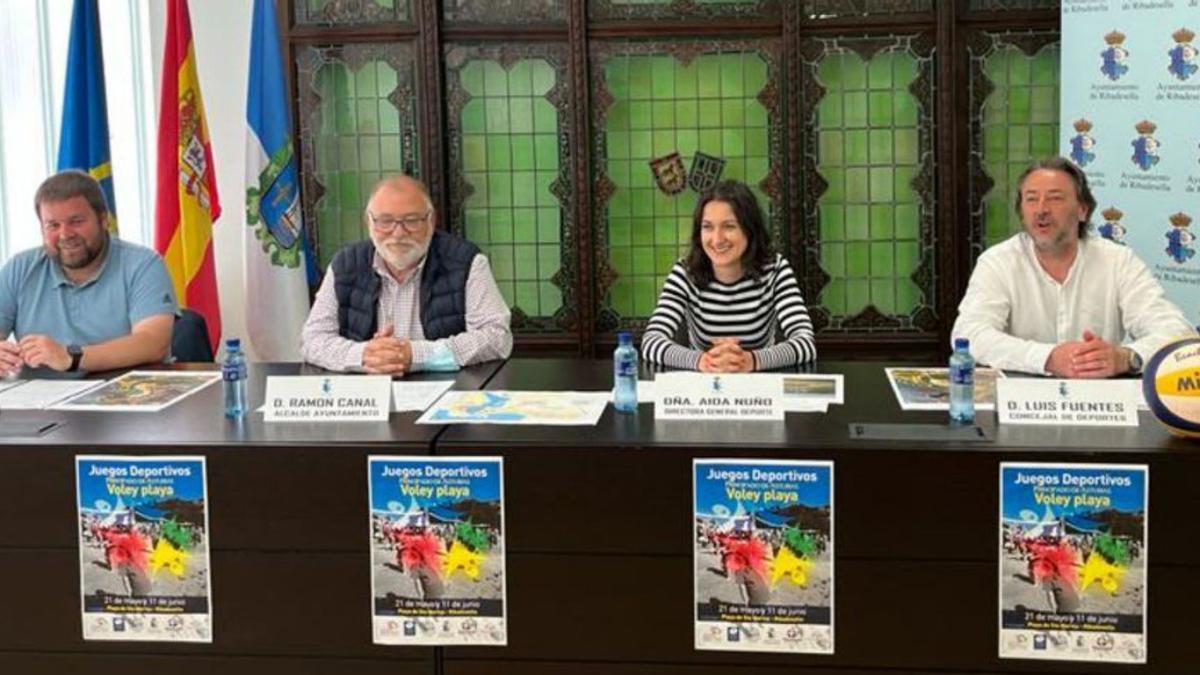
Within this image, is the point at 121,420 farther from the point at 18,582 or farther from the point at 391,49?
the point at 391,49

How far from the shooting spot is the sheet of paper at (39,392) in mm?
2730

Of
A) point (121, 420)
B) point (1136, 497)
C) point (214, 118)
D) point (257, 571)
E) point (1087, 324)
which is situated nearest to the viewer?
point (1136, 497)

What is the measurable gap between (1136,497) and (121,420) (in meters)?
1.90

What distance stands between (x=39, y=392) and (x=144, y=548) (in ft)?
2.35

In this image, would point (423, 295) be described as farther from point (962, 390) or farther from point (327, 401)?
point (962, 390)

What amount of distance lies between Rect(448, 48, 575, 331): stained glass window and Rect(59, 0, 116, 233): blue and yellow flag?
1324mm

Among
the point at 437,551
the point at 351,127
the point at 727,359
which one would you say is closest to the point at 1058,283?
the point at 727,359

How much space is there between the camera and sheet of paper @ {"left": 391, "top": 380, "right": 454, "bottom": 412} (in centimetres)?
263

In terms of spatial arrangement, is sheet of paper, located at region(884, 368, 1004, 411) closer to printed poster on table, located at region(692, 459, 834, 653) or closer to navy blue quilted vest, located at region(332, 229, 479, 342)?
printed poster on table, located at region(692, 459, 834, 653)

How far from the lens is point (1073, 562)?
2180mm

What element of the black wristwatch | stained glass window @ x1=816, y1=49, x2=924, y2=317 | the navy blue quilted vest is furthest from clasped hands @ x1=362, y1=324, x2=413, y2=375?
stained glass window @ x1=816, y1=49, x2=924, y2=317

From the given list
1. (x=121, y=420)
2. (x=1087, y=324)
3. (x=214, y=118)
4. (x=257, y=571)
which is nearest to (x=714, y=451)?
(x=257, y=571)

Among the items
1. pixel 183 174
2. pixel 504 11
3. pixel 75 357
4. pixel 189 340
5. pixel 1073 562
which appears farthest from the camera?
pixel 504 11

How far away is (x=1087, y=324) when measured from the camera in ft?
10.6
